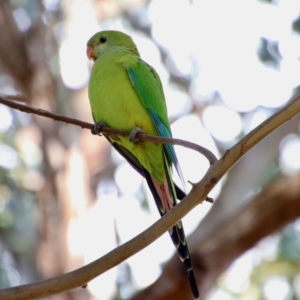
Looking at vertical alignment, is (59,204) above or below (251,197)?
above

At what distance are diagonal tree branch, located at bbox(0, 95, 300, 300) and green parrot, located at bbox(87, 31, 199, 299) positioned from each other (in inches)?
40.4

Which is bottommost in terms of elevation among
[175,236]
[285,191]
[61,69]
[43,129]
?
[175,236]

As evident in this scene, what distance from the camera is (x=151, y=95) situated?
3465mm

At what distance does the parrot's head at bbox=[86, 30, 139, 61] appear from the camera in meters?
4.09

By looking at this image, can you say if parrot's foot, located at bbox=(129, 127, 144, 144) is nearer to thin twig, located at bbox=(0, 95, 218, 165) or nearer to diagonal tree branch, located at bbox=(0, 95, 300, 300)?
thin twig, located at bbox=(0, 95, 218, 165)

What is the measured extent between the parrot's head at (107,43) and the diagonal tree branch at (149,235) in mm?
2198

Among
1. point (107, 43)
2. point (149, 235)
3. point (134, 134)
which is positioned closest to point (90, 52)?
point (107, 43)

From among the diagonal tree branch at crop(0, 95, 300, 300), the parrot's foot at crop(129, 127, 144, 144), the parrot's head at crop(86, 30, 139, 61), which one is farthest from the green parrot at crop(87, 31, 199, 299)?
the diagonal tree branch at crop(0, 95, 300, 300)

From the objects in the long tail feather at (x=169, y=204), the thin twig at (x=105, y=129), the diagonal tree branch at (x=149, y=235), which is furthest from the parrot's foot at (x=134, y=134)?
the diagonal tree branch at (x=149, y=235)

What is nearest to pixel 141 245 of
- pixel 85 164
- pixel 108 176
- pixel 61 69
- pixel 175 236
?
pixel 175 236

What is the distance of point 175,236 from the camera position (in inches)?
107

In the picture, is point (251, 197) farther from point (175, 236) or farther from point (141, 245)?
point (141, 245)

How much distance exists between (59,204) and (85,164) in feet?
1.90

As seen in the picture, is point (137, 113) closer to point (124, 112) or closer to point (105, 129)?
point (124, 112)
